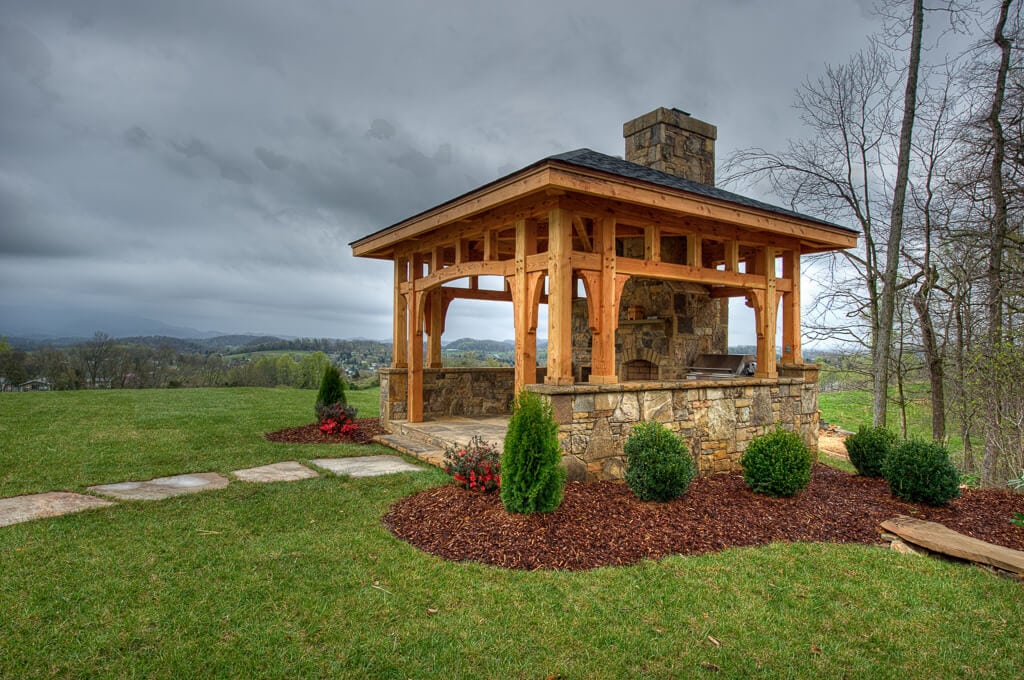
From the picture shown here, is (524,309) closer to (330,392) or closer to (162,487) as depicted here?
(162,487)

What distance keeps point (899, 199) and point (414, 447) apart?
31.7 feet

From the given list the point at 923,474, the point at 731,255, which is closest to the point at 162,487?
the point at 731,255

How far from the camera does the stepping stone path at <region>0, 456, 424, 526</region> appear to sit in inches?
176

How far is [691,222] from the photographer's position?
23.0ft

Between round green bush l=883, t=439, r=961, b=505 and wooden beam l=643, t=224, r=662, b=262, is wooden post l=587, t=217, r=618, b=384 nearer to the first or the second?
wooden beam l=643, t=224, r=662, b=262

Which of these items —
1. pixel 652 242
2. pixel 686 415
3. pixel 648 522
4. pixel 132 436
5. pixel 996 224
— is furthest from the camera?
pixel 996 224

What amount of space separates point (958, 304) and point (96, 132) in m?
16.6

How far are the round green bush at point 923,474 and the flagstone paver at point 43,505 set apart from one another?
306 inches

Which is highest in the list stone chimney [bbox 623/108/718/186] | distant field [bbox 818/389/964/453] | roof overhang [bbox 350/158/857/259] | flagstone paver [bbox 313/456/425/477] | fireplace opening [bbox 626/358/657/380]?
stone chimney [bbox 623/108/718/186]

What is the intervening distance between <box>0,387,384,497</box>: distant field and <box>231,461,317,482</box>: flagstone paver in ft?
0.83

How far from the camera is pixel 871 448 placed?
660cm

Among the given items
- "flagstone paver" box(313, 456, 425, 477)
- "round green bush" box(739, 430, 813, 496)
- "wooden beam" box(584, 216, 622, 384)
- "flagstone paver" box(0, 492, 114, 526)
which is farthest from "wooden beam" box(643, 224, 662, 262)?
"flagstone paver" box(0, 492, 114, 526)

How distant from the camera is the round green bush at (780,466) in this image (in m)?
5.37

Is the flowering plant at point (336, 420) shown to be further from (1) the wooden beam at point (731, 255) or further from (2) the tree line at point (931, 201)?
(2) the tree line at point (931, 201)
